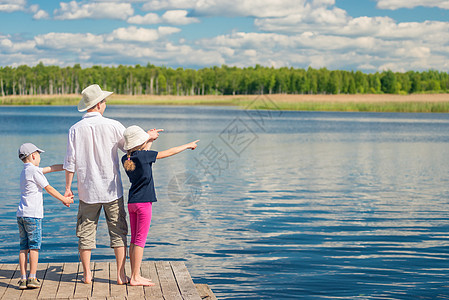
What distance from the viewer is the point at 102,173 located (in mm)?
5230

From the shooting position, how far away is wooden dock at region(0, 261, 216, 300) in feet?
16.6

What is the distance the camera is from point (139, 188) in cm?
532

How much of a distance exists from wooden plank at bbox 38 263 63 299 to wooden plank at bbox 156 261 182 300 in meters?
0.98

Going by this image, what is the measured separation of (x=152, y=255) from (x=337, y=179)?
9457 millimetres

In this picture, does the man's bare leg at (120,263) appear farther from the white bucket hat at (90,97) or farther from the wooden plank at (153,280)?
the white bucket hat at (90,97)

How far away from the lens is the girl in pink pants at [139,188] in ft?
17.1

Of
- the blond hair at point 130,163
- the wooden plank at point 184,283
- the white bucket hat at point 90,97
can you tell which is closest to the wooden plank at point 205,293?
the wooden plank at point 184,283

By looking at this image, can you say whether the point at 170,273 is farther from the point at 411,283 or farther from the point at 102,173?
the point at 411,283

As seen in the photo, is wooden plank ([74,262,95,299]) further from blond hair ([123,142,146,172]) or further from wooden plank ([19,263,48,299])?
blond hair ([123,142,146,172])

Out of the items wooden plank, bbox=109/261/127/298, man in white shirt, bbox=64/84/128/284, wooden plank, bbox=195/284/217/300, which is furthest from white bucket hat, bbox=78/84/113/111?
wooden plank, bbox=195/284/217/300

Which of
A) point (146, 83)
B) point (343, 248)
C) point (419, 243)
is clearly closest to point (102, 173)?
point (343, 248)

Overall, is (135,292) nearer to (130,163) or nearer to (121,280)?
(121,280)

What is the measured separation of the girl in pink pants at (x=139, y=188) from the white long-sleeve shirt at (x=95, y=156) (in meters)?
0.15

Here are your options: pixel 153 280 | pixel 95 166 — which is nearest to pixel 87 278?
pixel 153 280
